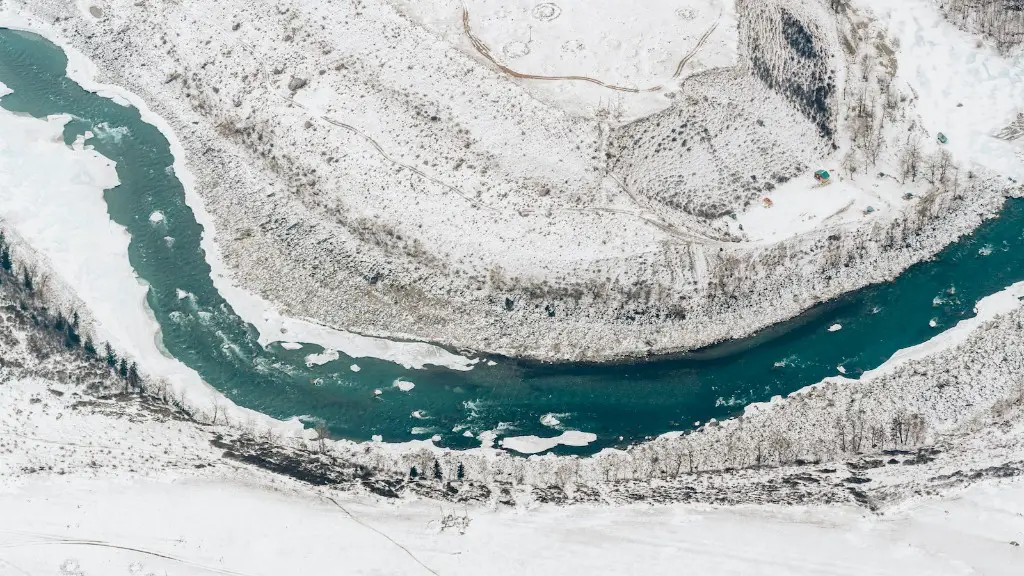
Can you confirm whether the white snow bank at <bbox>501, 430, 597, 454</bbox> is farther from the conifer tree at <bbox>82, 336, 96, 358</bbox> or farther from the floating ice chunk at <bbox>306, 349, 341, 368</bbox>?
the conifer tree at <bbox>82, 336, 96, 358</bbox>

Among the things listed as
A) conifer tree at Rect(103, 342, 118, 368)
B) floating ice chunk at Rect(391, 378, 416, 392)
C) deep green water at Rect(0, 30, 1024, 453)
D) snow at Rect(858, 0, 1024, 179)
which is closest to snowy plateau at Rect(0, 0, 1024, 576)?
floating ice chunk at Rect(391, 378, 416, 392)

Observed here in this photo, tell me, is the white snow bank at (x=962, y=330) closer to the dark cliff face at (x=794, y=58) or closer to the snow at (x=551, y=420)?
the dark cliff face at (x=794, y=58)

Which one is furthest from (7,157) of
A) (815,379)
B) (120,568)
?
(815,379)

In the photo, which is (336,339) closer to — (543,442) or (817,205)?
(543,442)

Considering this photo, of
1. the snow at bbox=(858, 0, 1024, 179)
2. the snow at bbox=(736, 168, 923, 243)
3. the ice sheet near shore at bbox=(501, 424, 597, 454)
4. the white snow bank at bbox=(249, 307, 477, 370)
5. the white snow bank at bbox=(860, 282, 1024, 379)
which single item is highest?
the snow at bbox=(858, 0, 1024, 179)

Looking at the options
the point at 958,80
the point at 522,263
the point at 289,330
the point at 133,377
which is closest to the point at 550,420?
the point at 522,263

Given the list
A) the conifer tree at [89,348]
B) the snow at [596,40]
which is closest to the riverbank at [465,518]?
→ the conifer tree at [89,348]
